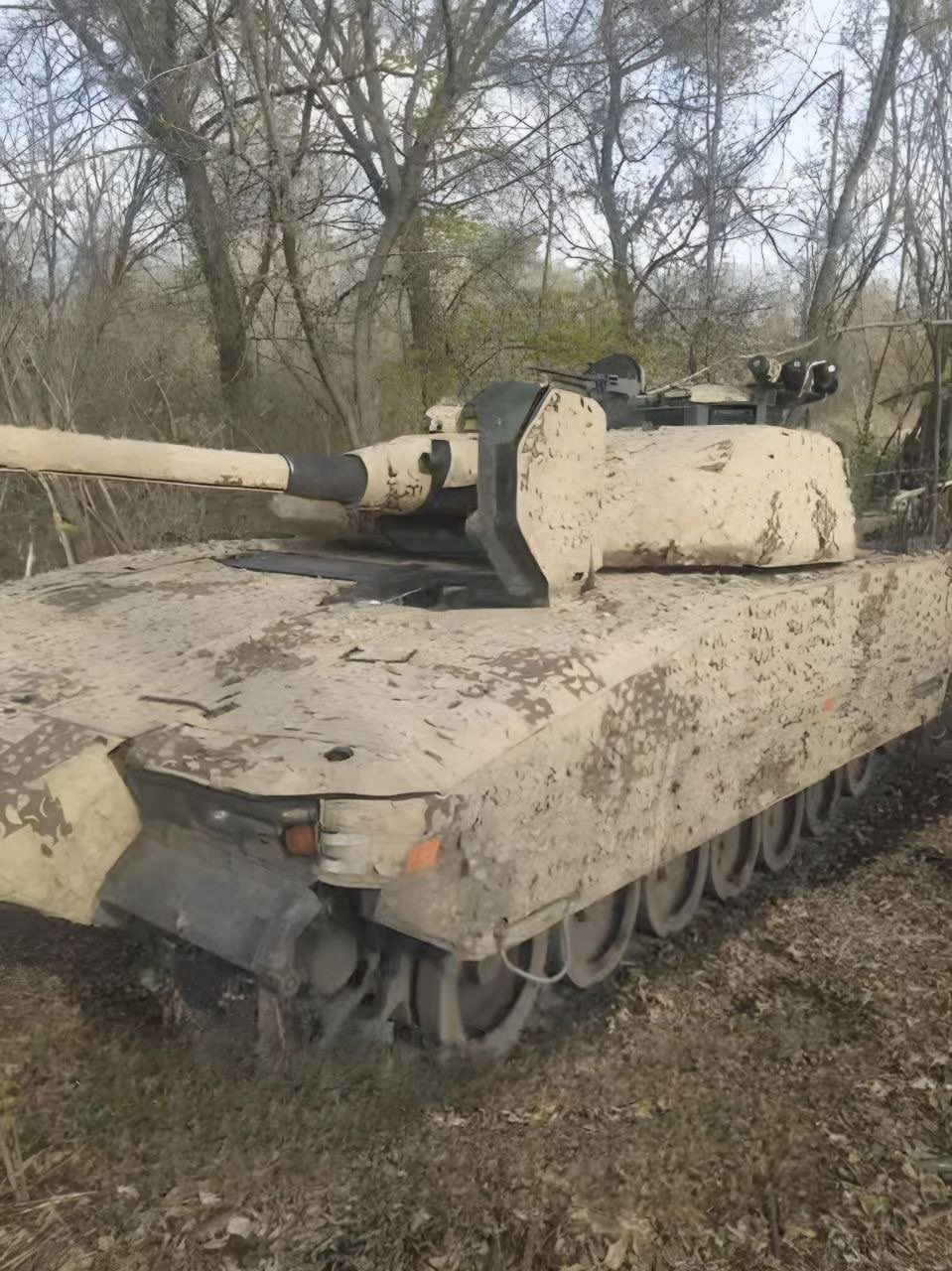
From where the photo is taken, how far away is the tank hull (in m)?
2.81

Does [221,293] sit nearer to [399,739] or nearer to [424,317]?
[424,317]

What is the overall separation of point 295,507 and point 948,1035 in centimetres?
358

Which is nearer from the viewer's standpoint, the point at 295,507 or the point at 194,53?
the point at 295,507

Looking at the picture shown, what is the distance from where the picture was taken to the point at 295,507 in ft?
17.6

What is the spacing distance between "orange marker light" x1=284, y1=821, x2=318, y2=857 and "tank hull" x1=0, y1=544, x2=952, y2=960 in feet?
0.11

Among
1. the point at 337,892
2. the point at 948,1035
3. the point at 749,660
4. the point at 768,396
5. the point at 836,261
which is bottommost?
the point at 948,1035

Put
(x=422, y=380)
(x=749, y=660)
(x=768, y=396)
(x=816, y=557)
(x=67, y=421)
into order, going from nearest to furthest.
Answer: (x=749, y=660) < (x=816, y=557) < (x=768, y=396) < (x=67, y=421) < (x=422, y=380)

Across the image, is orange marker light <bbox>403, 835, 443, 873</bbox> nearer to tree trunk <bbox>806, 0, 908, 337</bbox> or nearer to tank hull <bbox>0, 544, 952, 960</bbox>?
tank hull <bbox>0, 544, 952, 960</bbox>

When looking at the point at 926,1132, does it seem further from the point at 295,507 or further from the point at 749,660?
the point at 295,507

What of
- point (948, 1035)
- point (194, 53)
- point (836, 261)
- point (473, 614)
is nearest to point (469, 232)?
point (194, 53)

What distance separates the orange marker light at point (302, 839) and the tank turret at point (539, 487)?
137cm

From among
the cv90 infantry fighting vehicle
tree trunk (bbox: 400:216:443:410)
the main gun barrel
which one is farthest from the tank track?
tree trunk (bbox: 400:216:443:410)

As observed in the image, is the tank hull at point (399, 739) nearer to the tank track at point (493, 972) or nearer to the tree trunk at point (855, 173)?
the tank track at point (493, 972)

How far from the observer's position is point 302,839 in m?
2.74
